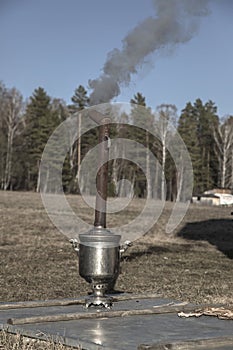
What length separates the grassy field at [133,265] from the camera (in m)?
9.35

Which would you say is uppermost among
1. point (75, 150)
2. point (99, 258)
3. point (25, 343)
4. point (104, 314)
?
point (75, 150)

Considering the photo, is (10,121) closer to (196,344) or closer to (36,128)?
(36,128)

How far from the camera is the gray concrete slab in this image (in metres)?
5.11

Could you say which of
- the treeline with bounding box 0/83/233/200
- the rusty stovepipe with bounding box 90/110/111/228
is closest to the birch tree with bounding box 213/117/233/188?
the treeline with bounding box 0/83/233/200

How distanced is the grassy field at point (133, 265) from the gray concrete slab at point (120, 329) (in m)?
0.26

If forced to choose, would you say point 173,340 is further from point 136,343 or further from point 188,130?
point 188,130

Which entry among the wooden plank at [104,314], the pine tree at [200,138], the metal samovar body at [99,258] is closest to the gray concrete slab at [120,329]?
the wooden plank at [104,314]

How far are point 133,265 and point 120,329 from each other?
7234 mm

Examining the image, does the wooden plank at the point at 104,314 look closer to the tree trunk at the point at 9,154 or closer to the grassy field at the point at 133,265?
the grassy field at the point at 133,265

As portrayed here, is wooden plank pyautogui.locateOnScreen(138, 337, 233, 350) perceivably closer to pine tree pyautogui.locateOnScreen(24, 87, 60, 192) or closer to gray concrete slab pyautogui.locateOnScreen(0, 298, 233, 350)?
gray concrete slab pyautogui.locateOnScreen(0, 298, 233, 350)

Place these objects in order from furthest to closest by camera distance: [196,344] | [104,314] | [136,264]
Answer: [136,264], [104,314], [196,344]

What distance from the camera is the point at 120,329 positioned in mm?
5605

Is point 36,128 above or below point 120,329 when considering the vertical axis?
above

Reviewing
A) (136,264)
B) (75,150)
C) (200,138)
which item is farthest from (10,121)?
(136,264)
